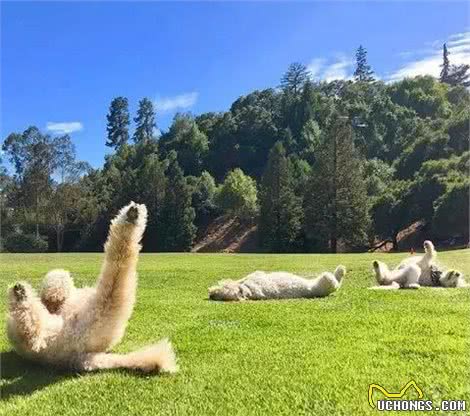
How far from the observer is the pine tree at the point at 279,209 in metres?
61.5

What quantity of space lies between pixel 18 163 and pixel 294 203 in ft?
113

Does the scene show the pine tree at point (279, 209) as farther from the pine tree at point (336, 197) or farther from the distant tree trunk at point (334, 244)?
the distant tree trunk at point (334, 244)

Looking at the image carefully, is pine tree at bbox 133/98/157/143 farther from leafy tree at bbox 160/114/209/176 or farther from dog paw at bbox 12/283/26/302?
dog paw at bbox 12/283/26/302

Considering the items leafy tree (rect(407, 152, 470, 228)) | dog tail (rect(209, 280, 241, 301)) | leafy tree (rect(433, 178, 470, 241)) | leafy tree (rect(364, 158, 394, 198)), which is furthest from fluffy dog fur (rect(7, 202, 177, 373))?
leafy tree (rect(364, 158, 394, 198))

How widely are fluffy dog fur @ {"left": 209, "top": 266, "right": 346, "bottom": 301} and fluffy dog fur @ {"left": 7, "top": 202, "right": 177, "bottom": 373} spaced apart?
15.2ft

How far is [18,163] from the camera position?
243 ft

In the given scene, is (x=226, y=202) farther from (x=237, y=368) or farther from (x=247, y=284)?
(x=237, y=368)

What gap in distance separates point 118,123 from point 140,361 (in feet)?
397

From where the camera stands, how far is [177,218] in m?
69.2

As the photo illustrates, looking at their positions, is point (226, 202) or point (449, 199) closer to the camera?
point (449, 199)

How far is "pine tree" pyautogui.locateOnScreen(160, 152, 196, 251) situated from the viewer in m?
67.4

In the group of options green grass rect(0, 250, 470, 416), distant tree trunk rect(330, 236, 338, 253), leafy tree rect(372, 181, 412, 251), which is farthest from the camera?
leafy tree rect(372, 181, 412, 251)

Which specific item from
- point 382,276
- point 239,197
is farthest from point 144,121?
point 382,276

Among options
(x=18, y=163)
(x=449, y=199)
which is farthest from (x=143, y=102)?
(x=449, y=199)
